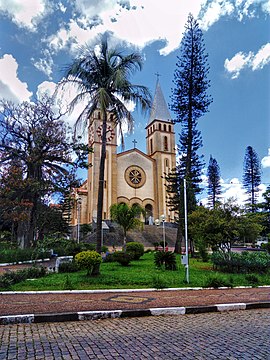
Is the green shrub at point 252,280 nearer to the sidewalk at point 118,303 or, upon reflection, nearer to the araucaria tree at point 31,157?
the sidewalk at point 118,303

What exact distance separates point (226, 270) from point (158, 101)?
4079 centimetres

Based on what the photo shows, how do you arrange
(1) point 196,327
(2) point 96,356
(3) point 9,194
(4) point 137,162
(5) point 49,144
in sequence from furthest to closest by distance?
(4) point 137,162 < (5) point 49,144 < (3) point 9,194 < (1) point 196,327 < (2) point 96,356

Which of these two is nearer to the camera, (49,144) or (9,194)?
(9,194)

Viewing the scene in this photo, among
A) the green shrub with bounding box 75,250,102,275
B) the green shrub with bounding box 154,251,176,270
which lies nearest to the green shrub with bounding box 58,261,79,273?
the green shrub with bounding box 75,250,102,275

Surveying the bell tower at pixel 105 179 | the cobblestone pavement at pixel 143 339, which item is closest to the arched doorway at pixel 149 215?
the bell tower at pixel 105 179

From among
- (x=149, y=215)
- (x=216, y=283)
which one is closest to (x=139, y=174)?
(x=149, y=215)

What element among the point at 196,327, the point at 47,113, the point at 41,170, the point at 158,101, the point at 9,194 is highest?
the point at 158,101

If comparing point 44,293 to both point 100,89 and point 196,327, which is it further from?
point 100,89

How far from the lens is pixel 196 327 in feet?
16.8

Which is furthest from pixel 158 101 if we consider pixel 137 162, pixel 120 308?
pixel 120 308

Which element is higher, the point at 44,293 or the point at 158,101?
the point at 158,101

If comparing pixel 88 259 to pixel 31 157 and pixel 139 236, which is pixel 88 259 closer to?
pixel 31 157

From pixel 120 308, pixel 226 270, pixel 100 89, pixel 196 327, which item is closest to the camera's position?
pixel 196 327

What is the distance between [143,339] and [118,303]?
2552 millimetres
